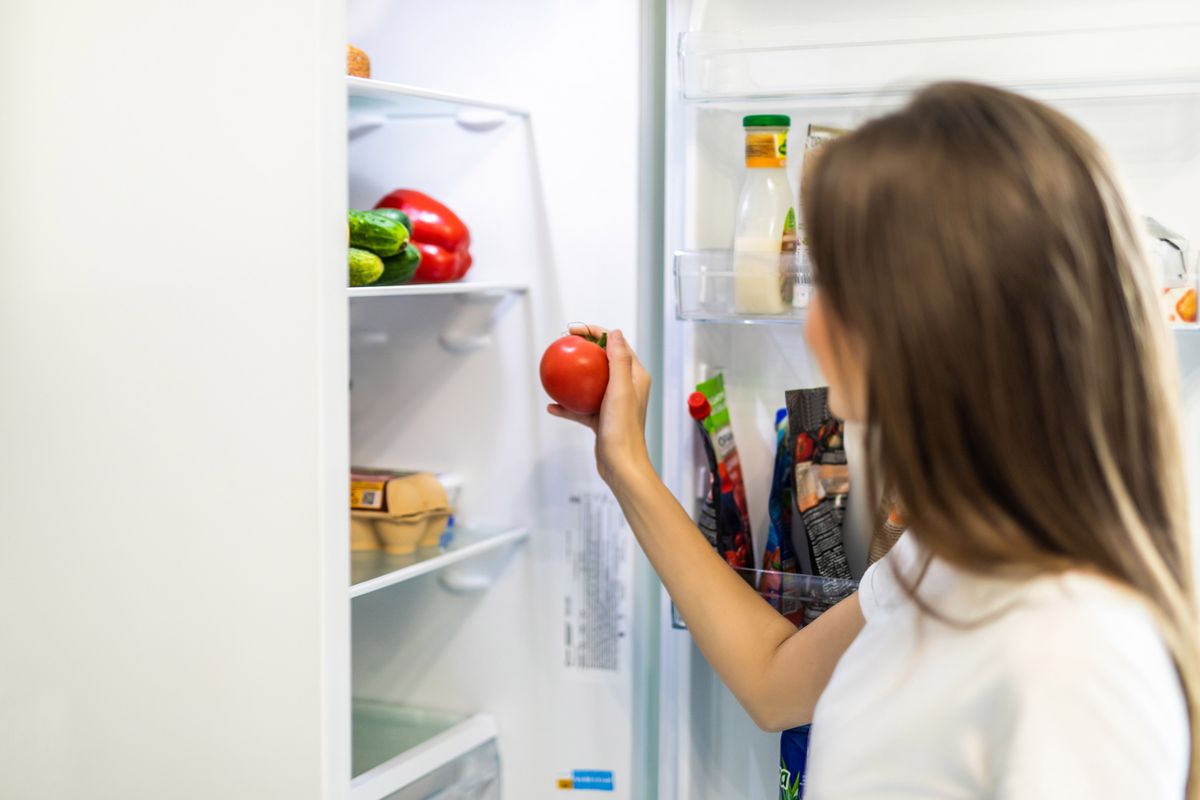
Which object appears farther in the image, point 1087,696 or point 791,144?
point 791,144

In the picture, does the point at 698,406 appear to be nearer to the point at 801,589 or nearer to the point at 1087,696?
the point at 801,589

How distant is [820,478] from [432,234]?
0.58m

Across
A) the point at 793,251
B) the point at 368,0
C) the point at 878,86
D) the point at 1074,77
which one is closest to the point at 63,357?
the point at 368,0

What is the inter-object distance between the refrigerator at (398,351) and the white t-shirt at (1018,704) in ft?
1.50

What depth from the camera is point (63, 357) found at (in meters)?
1.28

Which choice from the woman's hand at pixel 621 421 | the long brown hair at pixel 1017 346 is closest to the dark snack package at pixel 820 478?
the woman's hand at pixel 621 421

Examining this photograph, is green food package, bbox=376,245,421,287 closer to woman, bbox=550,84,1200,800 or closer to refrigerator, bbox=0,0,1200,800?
refrigerator, bbox=0,0,1200,800

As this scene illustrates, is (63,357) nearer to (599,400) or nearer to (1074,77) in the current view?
(599,400)

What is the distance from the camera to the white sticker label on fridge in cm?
159

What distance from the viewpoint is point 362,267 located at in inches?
52.9

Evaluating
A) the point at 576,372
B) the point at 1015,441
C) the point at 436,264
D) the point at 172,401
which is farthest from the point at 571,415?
the point at 1015,441

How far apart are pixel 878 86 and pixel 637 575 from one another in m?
0.69

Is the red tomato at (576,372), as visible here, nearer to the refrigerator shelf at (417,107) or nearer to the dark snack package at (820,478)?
the dark snack package at (820,478)

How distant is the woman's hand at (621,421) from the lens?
1270 mm
